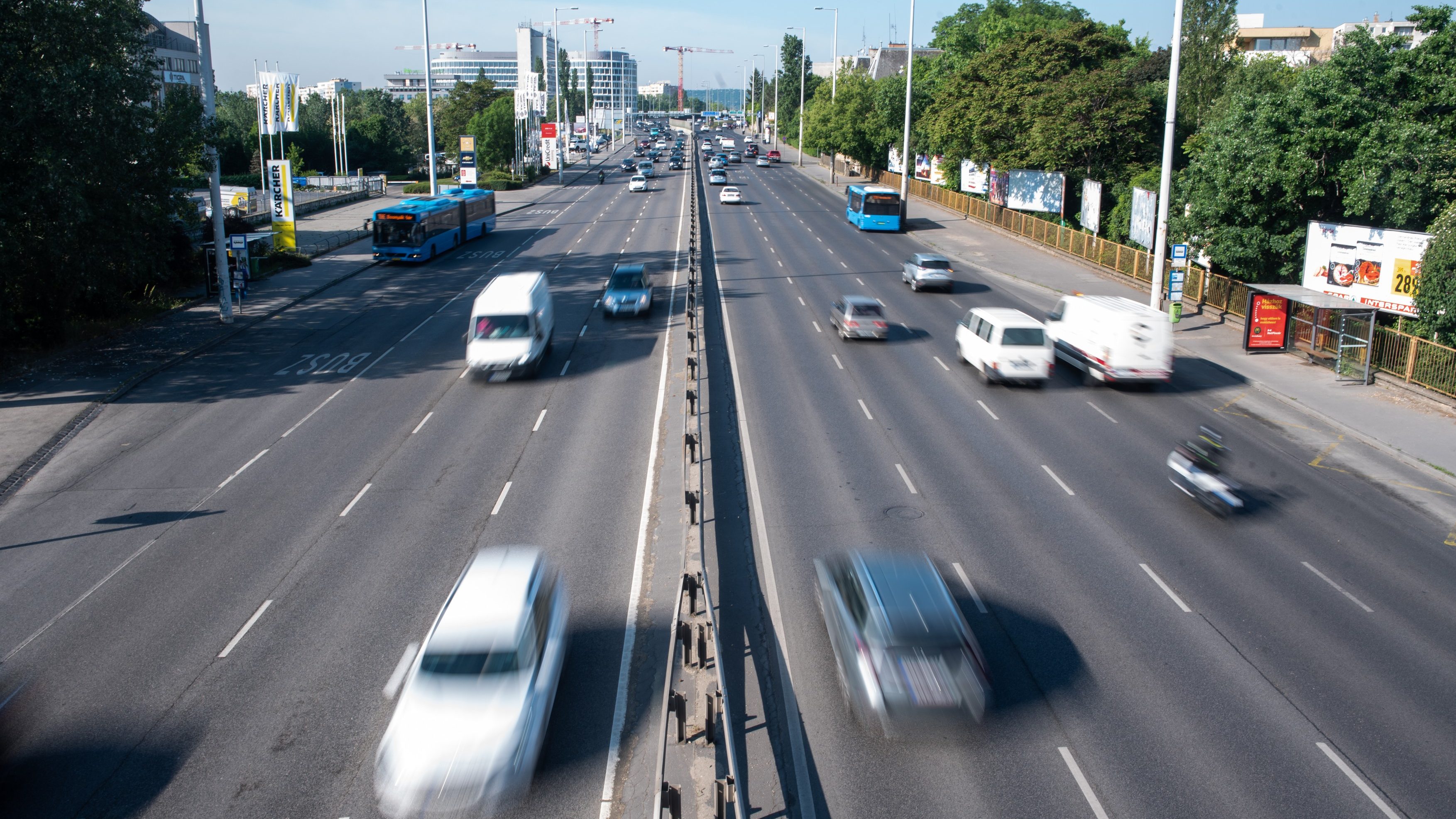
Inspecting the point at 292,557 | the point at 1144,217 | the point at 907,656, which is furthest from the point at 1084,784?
the point at 1144,217

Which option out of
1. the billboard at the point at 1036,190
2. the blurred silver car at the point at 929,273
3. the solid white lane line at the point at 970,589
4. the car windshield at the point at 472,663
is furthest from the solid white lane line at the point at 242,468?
→ the billboard at the point at 1036,190

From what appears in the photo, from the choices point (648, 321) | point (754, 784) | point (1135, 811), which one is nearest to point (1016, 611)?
point (1135, 811)

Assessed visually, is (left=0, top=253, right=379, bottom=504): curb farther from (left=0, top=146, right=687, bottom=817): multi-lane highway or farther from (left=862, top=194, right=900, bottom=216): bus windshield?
(left=862, top=194, right=900, bottom=216): bus windshield

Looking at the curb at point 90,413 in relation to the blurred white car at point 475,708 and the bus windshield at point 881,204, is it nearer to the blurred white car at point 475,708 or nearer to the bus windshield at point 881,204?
the blurred white car at point 475,708

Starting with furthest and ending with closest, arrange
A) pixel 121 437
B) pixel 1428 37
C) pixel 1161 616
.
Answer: pixel 1428 37 < pixel 121 437 < pixel 1161 616

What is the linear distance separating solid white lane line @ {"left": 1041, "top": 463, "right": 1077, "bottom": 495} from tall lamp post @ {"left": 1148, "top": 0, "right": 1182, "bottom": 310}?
12.9 meters

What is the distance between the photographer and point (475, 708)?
9570mm

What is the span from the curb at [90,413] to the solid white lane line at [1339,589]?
2216 centimetres

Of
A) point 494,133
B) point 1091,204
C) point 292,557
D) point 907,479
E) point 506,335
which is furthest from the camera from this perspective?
point 494,133

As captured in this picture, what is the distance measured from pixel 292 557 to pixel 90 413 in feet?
37.9

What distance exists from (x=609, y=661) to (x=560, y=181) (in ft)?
276

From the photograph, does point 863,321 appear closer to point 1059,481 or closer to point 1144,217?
point 1059,481

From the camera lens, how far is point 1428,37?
27.2m

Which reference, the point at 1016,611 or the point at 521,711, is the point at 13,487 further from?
the point at 1016,611
